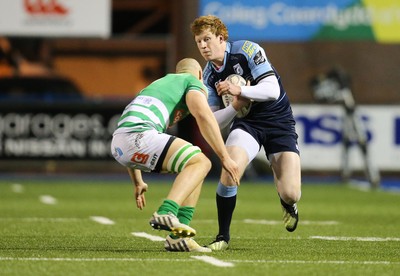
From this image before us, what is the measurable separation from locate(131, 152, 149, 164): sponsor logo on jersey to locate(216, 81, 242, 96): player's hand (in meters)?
0.85

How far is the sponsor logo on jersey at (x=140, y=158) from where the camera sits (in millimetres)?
8648

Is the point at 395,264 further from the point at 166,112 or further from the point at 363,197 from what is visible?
the point at 363,197

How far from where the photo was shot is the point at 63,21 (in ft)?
74.5

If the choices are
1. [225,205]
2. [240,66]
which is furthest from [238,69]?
[225,205]

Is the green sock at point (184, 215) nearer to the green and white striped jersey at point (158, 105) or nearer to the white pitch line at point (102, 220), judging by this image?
the green and white striped jersey at point (158, 105)

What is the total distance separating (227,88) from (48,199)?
285 inches

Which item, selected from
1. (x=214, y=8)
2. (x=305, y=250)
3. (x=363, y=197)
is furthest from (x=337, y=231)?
(x=214, y=8)

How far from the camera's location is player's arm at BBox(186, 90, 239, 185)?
8.53 metres

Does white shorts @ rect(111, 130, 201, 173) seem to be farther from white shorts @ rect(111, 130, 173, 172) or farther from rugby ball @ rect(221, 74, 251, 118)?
rugby ball @ rect(221, 74, 251, 118)

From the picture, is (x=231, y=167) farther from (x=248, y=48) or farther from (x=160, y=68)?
(x=160, y=68)

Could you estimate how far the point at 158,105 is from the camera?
345 inches

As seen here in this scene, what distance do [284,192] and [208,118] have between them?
1.91 m

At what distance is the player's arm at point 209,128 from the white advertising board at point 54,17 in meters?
14.2

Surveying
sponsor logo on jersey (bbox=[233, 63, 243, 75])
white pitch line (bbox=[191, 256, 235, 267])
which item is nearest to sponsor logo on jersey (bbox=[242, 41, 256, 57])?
sponsor logo on jersey (bbox=[233, 63, 243, 75])
